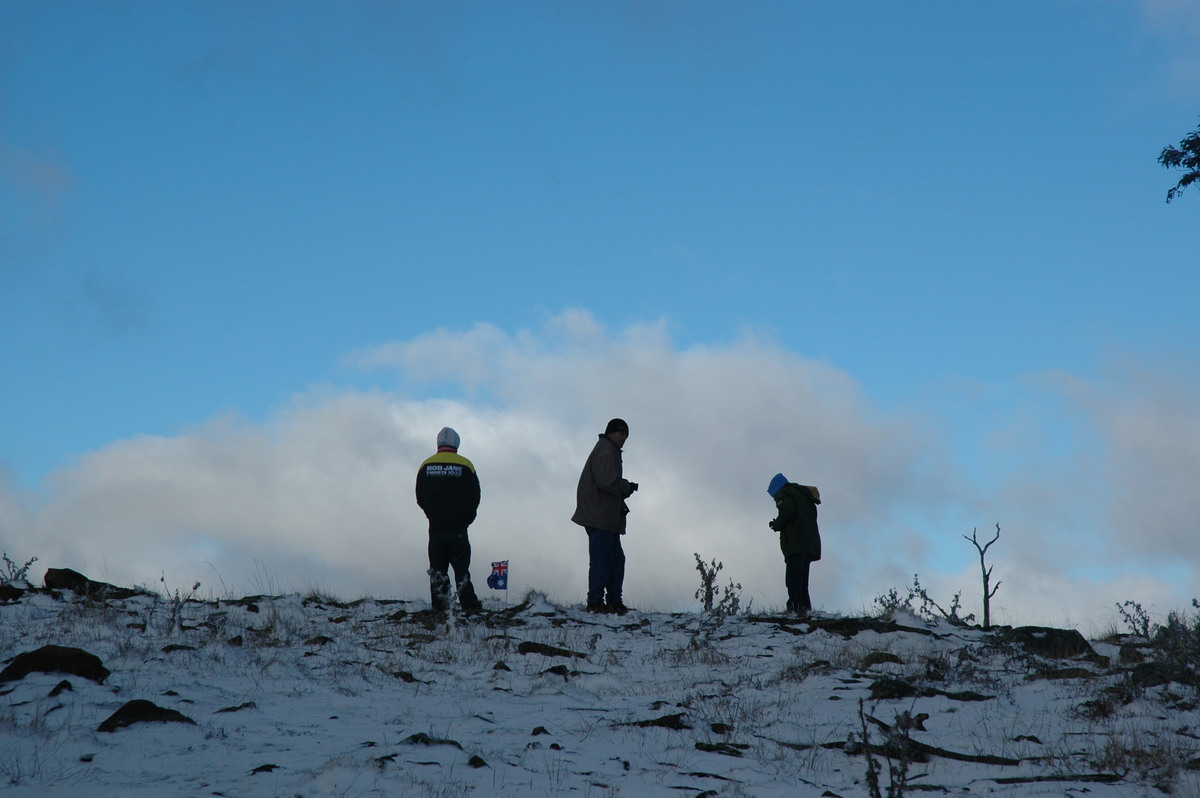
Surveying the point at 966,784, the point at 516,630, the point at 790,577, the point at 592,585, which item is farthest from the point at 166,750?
the point at 790,577

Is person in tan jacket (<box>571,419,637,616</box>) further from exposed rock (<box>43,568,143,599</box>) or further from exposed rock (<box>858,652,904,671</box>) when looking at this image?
exposed rock (<box>43,568,143,599</box>)

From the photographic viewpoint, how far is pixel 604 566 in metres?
11.1

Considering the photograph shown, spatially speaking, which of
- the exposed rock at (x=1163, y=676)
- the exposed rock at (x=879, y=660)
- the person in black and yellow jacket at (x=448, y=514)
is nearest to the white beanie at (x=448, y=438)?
the person in black and yellow jacket at (x=448, y=514)

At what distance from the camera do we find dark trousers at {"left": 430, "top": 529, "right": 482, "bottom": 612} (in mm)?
10430

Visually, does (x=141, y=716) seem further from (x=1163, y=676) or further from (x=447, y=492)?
(x=1163, y=676)

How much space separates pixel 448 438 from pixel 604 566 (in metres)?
2.31

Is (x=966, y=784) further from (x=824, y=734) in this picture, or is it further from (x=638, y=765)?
(x=638, y=765)

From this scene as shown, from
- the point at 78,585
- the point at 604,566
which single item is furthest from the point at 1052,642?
the point at 78,585

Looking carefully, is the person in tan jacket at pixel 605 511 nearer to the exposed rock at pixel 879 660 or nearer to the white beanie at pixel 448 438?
the white beanie at pixel 448 438

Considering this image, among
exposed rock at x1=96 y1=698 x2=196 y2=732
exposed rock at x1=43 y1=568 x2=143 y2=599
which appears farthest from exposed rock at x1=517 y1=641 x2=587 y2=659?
exposed rock at x1=43 y1=568 x2=143 y2=599

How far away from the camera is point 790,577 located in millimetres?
11867

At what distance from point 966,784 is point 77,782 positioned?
390 cm

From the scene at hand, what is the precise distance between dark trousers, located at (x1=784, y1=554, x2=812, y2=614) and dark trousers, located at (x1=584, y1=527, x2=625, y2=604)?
215 centimetres

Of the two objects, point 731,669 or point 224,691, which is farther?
point 731,669
